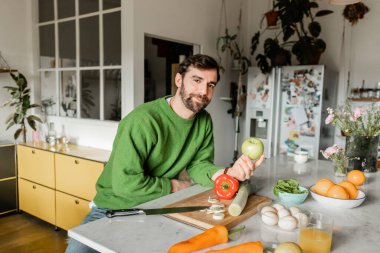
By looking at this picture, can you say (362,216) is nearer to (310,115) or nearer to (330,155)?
(330,155)

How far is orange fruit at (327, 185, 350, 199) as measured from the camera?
1288 mm

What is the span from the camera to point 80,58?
12.0ft

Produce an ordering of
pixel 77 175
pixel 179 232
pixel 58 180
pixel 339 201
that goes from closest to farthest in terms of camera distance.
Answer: pixel 179 232 → pixel 339 201 → pixel 77 175 → pixel 58 180

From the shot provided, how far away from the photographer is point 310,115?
382 cm

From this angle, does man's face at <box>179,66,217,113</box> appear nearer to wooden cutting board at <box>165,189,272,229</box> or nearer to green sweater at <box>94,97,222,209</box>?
green sweater at <box>94,97,222,209</box>

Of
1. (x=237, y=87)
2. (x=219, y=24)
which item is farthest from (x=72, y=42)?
(x=237, y=87)

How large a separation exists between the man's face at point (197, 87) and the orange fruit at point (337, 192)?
68cm

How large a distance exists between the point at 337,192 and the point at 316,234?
445mm

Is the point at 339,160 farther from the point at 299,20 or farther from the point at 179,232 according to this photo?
the point at 299,20

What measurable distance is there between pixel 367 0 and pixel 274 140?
2.08 m

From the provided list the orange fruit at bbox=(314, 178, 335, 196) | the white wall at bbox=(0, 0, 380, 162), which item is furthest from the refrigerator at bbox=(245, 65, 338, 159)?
the orange fruit at bbox=(314, 178, 335, 196)

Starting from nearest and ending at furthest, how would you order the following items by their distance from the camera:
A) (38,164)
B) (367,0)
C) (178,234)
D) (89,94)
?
(178,234) → (38,164) → (89,94) → (367,0)

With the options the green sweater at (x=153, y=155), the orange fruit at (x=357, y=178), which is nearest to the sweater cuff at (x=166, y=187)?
the green sweater at (x=153, y=155)

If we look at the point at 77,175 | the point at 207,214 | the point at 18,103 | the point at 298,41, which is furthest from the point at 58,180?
the point at 298,41
